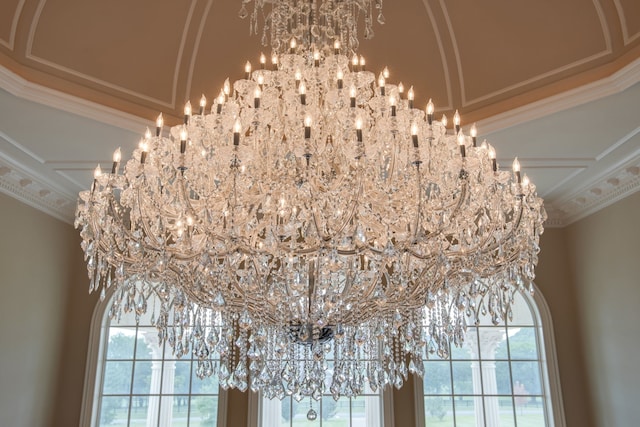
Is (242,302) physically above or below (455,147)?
below

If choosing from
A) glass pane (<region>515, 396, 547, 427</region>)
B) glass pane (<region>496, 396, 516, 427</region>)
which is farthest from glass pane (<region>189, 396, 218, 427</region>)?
glass pane (<region>515, 396, 547, 427</region>)

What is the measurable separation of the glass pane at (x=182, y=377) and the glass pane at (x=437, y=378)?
2.40 metres

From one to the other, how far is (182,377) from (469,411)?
2.91 meters

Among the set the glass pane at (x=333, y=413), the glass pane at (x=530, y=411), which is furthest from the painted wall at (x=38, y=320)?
the glass pane at (x=530, y=411)

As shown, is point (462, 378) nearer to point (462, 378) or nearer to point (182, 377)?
point (462, 378)

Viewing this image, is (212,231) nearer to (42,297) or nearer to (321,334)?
(321,334)

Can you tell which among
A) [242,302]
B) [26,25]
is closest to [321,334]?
[242,302]

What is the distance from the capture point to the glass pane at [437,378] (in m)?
5.21

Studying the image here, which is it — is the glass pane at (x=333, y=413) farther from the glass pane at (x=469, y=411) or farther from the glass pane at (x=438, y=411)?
the glass pane at (x=469, y=411)

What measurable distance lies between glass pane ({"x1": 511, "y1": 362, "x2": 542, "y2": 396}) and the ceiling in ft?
6.83

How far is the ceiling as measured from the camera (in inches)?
135

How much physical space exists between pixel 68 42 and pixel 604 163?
4321 millimetres

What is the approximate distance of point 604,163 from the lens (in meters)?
4.45

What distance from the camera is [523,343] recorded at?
17.7ft
